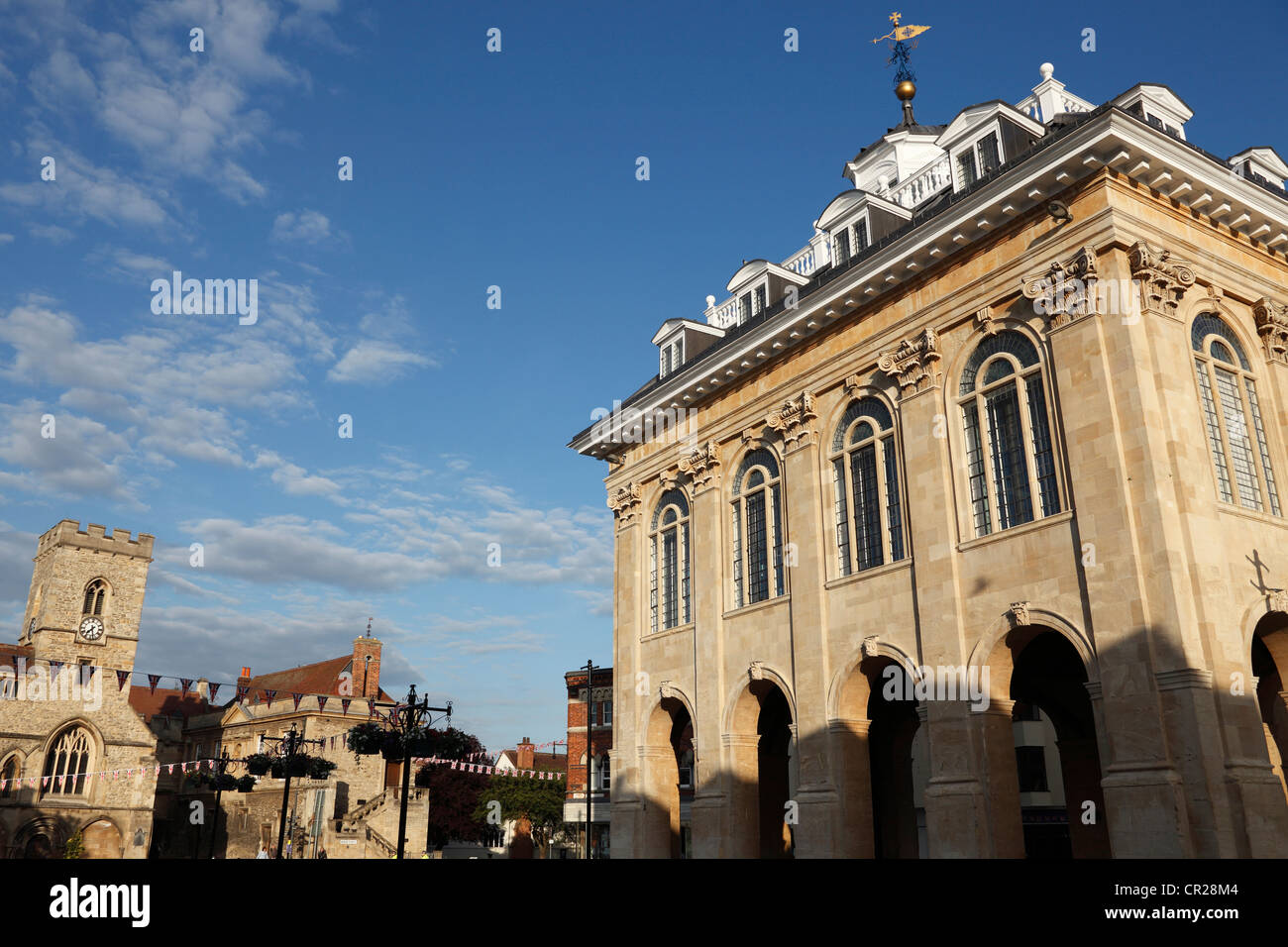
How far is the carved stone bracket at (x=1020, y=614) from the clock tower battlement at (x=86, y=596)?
61880mm

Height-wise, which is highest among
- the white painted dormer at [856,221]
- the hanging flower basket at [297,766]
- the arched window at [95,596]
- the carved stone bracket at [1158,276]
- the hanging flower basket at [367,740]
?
the white painted dormer at [856,221]

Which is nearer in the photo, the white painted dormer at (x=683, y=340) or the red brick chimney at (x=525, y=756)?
the white painted dormer at (x=683, y=340)

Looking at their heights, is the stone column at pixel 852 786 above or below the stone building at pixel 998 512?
below

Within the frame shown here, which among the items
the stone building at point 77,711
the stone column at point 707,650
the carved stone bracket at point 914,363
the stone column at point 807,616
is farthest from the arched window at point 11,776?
the carved stone bracket at point 914,363

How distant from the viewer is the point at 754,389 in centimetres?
2877

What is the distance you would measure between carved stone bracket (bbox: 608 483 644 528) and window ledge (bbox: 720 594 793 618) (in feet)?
21.7

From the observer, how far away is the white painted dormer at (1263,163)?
900 inches

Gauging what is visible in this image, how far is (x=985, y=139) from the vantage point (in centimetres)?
2430

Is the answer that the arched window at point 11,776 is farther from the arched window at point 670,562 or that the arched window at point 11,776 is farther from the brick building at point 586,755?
the arched window at point 670,562

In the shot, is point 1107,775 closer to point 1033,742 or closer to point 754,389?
point 754,389

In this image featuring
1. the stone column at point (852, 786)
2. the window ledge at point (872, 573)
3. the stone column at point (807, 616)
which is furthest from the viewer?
the stone column at point (807, 616)

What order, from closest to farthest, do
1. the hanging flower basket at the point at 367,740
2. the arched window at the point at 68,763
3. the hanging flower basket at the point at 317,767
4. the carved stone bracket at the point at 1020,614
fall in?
the carved stone bracket at the point at 1020,614, the hanging flower basket at the point at 367,740, the hanging flower basket at the point at 317,767, the arched window at the point at 68,763
